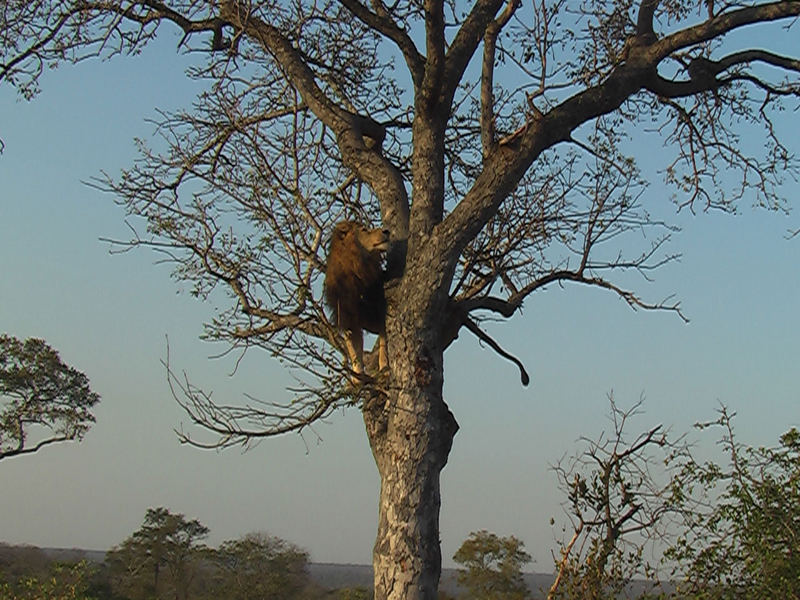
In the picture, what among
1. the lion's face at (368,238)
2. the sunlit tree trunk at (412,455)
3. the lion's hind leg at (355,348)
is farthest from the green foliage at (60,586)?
the lion's face at (368,238)

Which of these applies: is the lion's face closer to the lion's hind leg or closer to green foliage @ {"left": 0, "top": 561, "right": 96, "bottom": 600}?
the lion's hind leg

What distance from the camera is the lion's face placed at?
537 centimetres

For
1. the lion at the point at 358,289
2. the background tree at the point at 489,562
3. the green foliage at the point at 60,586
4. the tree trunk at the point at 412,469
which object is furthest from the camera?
the background tree at the point at 489,562

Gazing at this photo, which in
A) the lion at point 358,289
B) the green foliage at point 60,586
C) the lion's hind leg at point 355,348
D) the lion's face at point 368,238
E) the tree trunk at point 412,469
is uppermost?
the lion's face at point 368,238

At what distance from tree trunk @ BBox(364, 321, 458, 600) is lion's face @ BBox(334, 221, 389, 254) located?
58cm

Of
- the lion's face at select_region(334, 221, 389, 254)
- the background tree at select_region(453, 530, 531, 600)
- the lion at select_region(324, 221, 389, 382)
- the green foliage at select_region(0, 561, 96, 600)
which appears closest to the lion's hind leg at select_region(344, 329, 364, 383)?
the lion at select_region(324, 221, 389, 382)

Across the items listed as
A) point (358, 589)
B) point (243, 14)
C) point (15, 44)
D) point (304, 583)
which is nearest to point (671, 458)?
point (243, 14)

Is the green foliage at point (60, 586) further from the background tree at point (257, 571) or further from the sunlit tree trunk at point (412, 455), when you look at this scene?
the background tree at point (257, 571)

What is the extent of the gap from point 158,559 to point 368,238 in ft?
46.3

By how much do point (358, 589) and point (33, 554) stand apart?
845 cm

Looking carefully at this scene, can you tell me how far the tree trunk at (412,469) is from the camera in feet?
15.3

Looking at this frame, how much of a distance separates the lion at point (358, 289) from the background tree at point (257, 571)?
12261mm

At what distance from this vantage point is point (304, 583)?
1764cm

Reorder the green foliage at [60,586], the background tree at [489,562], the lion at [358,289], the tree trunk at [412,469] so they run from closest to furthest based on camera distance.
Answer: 1. the tree trunk at [412,469]
2. the lion at [358,289]
3. the green foliage at [60,586]
4. the background tree at [489,562]
